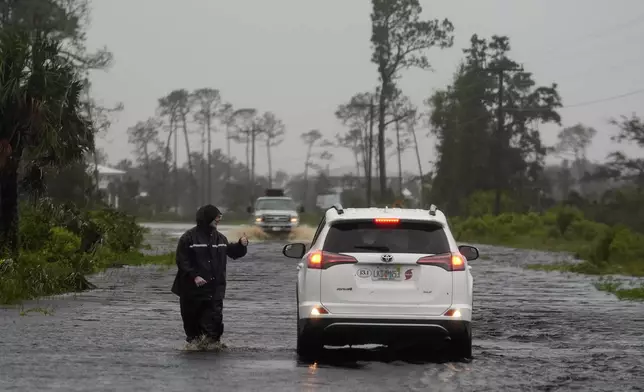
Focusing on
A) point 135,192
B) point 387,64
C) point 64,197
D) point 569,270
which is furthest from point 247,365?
point 135,192

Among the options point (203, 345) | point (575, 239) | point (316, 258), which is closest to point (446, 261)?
point (316, 258)

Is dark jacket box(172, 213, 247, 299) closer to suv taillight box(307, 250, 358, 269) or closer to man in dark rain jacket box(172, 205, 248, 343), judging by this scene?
man in dark rain jacket box(172, 205, 248, 343)

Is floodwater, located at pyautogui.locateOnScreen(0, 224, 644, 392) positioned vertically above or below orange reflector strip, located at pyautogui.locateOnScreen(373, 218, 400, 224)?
below

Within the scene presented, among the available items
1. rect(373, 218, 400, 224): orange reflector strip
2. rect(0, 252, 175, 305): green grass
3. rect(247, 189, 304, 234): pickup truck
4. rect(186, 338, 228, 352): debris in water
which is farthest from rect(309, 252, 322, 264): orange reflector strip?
rect(247, 189, 304, 234): pickup truck

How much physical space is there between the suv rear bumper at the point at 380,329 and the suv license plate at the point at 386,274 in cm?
44

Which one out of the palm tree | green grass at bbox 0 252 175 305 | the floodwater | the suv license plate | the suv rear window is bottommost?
the floodwater

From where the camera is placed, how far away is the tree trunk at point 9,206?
89.6ft

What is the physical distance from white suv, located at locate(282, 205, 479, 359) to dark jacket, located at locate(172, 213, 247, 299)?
1.38 metres

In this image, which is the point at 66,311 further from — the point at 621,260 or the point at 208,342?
the point at 621,260

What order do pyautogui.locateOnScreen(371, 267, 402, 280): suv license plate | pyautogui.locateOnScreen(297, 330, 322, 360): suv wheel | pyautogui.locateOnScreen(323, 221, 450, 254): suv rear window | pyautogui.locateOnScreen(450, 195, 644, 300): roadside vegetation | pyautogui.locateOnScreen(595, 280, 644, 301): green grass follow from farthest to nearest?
pyautogui.locateOnScreen(450, 195, 644, 300): roadside vegetation < pyautogui.locateOnScreen(595, 280, 644, 301): green grass < pyautogui.locateOnScreen(297, 330, 322, 360): suv wheel < pyautogui.locateOnScreen(323, 221, 450, 254): suv rear window < pyautogui.locateOnScreen(371, 267, 402, 280): suv license plate

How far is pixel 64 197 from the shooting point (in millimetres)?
49312

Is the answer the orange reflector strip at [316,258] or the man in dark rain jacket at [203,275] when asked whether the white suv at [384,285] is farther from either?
the man in dark rain jacket at [203,275]

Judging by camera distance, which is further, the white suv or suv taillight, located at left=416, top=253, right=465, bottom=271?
suv taillight, located at left=416, top=253, right=465, bottom=271

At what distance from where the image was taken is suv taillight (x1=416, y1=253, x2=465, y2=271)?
40.2 ft
